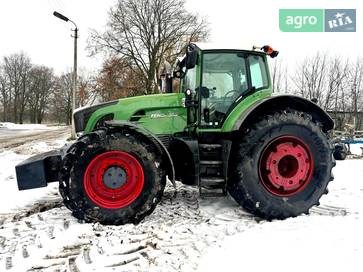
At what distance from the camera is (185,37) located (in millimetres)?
29859

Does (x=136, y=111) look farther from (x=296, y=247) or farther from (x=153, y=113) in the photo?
(x=296, y=247)

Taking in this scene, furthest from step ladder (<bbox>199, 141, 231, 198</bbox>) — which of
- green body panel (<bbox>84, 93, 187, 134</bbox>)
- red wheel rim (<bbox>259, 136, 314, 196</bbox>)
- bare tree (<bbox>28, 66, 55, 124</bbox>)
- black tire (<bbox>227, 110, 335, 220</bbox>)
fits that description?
bare tree (<bbox>28, 66, 55, 124</bbox>)

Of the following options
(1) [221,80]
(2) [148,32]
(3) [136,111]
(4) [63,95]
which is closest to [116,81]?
(2) [148,32]

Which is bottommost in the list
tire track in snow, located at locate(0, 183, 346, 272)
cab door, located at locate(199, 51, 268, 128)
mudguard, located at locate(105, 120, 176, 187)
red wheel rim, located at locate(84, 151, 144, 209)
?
tire track in snow, located at locate(0, 183, 346, 272)

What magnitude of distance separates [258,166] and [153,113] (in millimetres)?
1633

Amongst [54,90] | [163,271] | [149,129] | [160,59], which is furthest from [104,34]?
[54,90]

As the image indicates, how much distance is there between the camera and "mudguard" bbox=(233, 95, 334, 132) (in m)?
4.84

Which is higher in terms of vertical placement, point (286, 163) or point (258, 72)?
point (258, 72)

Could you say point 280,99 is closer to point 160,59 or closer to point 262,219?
point 262,219

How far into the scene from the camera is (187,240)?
13.3 feet

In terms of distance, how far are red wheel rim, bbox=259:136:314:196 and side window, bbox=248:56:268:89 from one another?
93 centimetres

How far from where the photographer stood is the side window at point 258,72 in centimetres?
535

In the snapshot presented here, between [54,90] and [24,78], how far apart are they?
554 cm

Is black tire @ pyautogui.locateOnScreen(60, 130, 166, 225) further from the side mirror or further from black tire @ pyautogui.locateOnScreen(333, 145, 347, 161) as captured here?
black tire @ pyautogui.locateOnScreen(333, 145, 347, 161)
